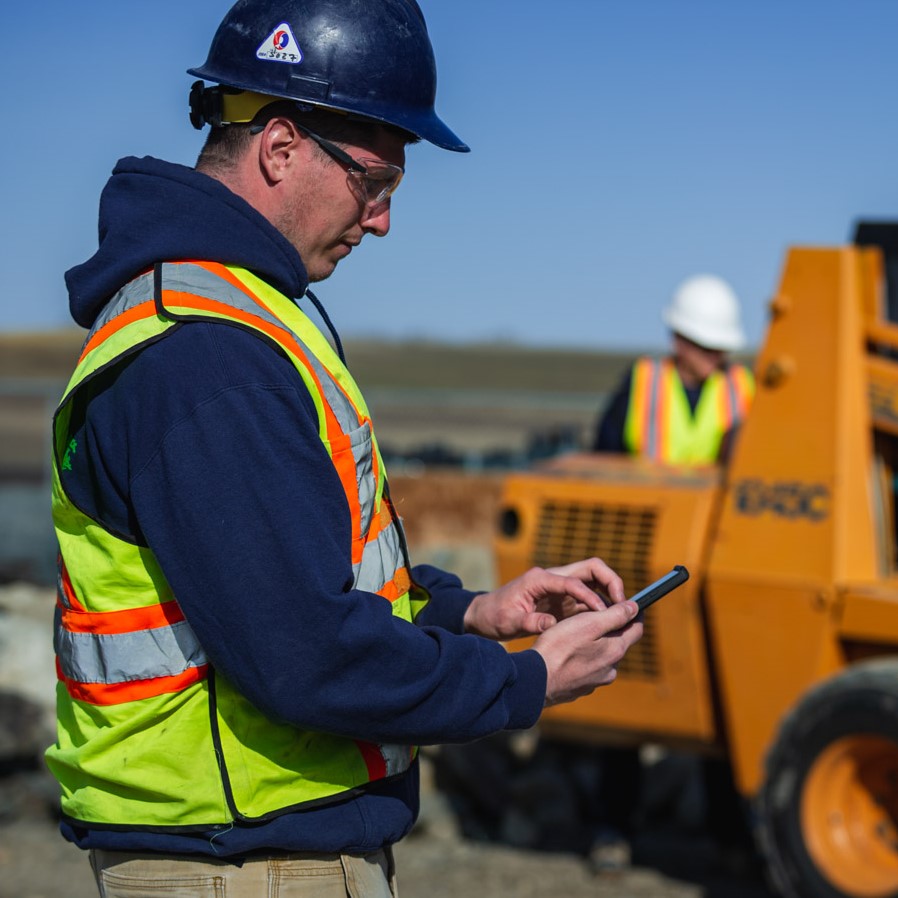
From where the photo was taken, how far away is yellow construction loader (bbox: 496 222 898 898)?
4992 millimetres

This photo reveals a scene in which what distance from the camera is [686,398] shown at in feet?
21.3

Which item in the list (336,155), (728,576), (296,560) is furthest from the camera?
(728,576)

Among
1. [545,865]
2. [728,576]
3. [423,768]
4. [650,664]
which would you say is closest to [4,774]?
[423,768]

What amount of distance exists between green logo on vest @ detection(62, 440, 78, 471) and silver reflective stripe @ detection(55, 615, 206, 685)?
24cm

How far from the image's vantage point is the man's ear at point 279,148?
2062 millimetres

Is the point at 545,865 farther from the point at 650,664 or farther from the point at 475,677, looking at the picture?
the point at 475,677

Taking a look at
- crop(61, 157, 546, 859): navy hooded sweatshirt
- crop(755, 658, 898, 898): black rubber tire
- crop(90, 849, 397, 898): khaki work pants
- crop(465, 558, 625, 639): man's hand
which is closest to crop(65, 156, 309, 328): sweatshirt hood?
crop(61, 157, 546, 859): navy hooded sweatshirt

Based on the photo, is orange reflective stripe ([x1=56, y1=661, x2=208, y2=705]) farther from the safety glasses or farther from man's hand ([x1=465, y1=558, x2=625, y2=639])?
the safety glasses

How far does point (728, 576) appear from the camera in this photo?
524cm

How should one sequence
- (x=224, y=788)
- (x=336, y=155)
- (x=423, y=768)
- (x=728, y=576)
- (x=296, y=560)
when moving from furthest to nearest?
(x=423, y=768) → (x=728, y=576) → (x=336, y=155) → (x=224, y=788) → (x=296, y=560)

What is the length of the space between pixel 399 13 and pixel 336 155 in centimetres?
26

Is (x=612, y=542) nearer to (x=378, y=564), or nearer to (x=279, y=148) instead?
(x=378, y=564)

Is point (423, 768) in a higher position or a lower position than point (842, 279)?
lower

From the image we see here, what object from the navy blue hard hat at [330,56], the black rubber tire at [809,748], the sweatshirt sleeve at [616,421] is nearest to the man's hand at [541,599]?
the navy blue hard hat at [330,56]
